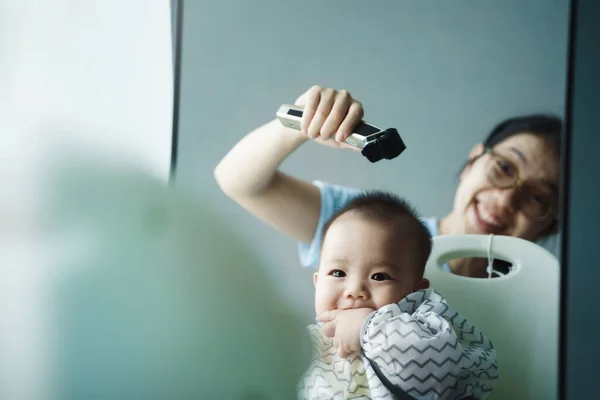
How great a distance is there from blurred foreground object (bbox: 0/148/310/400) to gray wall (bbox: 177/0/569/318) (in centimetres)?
17

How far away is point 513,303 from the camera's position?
81 cm

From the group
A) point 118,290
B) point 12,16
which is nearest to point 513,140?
point 118,290

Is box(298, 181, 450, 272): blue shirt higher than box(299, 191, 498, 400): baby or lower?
higher

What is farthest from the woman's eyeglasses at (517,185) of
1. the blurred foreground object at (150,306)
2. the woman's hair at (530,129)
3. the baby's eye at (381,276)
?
the blurred foreground object at (150,306)

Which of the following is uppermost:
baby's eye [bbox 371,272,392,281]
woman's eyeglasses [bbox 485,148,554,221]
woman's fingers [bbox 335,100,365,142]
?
woman's fingers [bbox 335,100,365,142]

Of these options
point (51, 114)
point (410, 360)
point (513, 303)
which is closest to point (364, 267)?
point (410, 360)

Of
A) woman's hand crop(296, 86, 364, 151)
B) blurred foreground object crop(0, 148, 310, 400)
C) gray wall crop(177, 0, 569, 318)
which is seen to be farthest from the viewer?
gray wall crop(177, 0, 569, 318)

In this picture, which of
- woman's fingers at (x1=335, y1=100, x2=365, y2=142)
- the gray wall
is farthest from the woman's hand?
the gray wall

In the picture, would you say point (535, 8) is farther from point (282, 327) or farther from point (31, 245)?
point (31, 245)

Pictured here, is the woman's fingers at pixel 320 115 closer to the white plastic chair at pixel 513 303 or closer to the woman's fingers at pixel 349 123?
the woman's fingers at pixel 349 123

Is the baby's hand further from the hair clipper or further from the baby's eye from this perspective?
the hair clipper

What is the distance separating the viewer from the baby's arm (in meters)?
0.62

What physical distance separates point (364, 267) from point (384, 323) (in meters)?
0.09

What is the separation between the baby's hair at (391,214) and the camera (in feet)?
2.49
